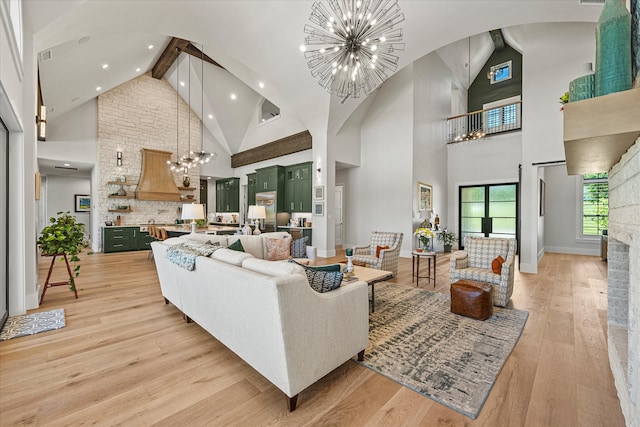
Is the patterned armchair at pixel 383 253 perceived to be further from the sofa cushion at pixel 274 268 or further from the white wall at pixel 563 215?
the white wall at pixel 563 215

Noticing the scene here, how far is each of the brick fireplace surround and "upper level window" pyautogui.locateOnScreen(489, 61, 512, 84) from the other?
9545 mm

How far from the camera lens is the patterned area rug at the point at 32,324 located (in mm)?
2606

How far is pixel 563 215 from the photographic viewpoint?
770 centimetres

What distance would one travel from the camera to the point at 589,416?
1.60 metres

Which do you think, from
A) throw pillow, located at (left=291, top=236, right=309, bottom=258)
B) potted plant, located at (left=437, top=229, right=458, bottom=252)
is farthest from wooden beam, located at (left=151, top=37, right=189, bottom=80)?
potted plant, located at (left=437, top=229, right=458, bottom=252)

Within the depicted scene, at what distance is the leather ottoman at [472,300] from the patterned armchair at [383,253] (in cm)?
144

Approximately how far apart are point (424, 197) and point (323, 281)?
252 inches

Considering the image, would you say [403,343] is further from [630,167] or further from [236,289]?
[630,167]

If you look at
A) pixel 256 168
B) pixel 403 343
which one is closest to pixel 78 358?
pixel 403 343

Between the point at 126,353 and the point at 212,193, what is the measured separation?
33.2ft

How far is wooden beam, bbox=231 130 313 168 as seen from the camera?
794cm

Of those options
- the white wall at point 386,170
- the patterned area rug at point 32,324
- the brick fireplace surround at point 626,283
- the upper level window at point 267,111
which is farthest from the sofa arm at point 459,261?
the upper level window at point 267,111

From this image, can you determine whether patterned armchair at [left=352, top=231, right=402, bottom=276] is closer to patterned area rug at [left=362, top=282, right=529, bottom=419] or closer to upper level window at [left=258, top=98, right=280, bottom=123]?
→ patterned area rug at [left=362, top=282, right=529, bottom=419]

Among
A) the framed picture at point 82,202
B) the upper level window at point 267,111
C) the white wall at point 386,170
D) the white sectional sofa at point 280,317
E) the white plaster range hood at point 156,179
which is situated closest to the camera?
the white sectional sofa at point 280,317
